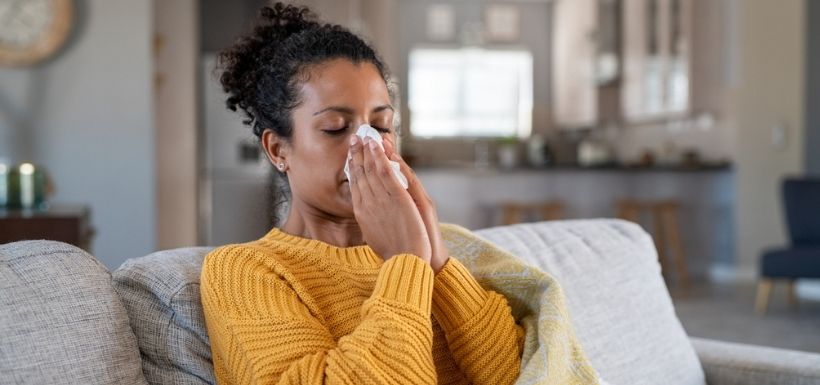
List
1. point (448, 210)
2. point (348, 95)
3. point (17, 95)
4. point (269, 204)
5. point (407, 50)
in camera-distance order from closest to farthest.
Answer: point (348, 95) → point (269, 204) → point (17, 95) → point (448, 210) → point (407, 50)

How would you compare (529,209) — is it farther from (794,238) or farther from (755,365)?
(755,365)

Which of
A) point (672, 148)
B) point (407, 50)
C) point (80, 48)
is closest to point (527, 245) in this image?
point (80, 48)

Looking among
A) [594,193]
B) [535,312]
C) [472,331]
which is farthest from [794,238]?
[472,331]

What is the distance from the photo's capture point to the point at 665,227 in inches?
259

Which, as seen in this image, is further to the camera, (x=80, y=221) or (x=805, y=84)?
(x=805, y=84)

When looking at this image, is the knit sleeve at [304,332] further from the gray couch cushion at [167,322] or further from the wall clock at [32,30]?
the wall clock at [32,30]

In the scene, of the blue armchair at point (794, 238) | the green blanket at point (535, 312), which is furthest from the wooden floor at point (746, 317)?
the green blanket at point (535, 312)

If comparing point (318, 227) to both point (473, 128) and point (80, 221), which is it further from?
point (473, 128)

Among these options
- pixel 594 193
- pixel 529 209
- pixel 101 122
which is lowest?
pixel 529 209

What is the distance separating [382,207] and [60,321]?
1.33 feet

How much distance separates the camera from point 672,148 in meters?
7.18

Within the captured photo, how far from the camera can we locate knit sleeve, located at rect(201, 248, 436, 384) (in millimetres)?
1097

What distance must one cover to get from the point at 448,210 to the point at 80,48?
Answer: 2752mm

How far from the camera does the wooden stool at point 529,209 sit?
656 cm
